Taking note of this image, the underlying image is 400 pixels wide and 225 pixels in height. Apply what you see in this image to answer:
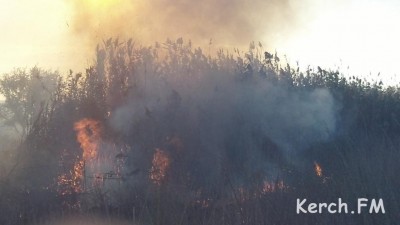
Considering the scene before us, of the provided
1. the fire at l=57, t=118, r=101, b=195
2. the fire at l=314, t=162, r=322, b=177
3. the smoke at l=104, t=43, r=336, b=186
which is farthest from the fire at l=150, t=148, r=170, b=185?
the fire at l=314, t=162, r=322, b=177

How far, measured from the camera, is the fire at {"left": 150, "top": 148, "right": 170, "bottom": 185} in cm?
498

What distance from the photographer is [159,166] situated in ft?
16.8

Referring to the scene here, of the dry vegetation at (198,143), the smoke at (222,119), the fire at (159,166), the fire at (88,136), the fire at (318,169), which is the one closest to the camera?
the dry vegetation at (198,143)

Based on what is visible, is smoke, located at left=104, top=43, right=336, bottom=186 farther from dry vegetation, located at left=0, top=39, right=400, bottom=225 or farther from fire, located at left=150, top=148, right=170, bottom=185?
fire, located at left=150, top=148, right=170, bottom=185

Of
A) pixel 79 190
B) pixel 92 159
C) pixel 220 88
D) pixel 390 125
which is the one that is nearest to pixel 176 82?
pixel 220 88

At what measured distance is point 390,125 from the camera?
22.4ft

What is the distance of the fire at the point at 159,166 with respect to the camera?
498 centimetres

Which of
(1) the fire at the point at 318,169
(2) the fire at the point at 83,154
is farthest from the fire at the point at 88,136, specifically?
(1) the fire at the point at 318,169

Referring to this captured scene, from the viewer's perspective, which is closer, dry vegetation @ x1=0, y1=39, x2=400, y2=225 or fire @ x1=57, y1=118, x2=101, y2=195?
dry vegetation @ x1=0, y1=39, x2=400, y2=225

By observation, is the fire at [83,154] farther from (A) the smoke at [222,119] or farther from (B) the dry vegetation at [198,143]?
(A) the smoke at [222,119]

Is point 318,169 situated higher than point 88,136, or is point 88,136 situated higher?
point 88,136

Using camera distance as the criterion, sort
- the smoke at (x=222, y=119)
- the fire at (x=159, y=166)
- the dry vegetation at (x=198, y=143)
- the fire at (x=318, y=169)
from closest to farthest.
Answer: the dry vegetation at (x=198, y=143) → the fire at (x=318, y=169) → the fire at (x=159, y=166) → the smoke at (x=222, y=119)

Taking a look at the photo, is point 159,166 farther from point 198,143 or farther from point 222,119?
point 222,119

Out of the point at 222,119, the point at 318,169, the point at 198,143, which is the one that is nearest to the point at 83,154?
the point at 198,143
